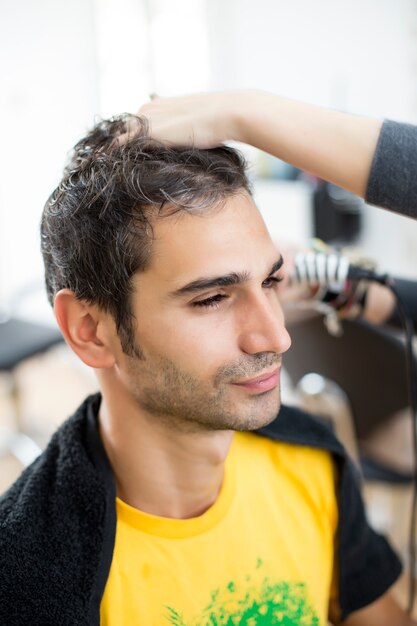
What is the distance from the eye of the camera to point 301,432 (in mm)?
972

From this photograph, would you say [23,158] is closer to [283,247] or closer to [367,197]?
[283,247]

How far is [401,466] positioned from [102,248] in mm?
1036

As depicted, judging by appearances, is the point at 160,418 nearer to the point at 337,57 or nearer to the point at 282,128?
the point at 282,128

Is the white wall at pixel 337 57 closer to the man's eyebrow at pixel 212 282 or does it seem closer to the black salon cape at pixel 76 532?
the black salon cape at pixel 76 532

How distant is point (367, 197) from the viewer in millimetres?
754

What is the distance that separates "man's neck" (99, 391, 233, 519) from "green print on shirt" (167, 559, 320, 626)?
0.12 m

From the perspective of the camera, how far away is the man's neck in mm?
843

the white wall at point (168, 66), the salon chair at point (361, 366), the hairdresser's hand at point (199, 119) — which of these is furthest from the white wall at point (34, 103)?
the hairdresser's hand at point (199, 119)

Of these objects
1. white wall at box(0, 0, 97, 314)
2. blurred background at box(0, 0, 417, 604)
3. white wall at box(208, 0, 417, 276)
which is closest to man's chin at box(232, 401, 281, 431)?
blurred background at box(0, 0, 417, 604)

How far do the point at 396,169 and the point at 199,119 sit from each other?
25 cm

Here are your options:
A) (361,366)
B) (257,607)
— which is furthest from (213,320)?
(361,366)

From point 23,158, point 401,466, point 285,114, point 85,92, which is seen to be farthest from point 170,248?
point 85,92

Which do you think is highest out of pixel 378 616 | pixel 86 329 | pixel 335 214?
pixel 86 329

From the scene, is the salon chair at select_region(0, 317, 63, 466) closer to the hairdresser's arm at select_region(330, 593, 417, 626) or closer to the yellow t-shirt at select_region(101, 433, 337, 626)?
the yellow t-shirt at select_region(101, 433, 337, 626)
